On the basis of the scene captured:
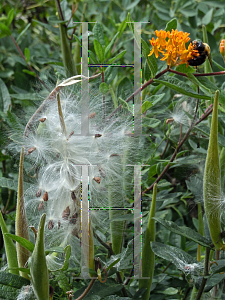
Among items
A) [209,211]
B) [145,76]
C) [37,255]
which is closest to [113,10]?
[145,76]

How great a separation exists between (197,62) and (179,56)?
Answer: 7 centimetres

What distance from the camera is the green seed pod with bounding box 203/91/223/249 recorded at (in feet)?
3.00

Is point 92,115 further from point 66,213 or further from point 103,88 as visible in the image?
point 66,213

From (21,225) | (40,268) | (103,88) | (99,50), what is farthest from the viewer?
(99,50)

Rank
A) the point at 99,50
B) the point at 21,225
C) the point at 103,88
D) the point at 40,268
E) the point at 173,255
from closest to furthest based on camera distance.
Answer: the point at 40,268
the point at 21,225
the point at 173,255
the point at 103,88
the point at 99,50

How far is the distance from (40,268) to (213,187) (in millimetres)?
489

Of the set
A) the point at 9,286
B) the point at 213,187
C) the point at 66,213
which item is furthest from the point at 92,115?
the point at 9,286

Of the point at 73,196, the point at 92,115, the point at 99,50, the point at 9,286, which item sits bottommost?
the point at 9,286

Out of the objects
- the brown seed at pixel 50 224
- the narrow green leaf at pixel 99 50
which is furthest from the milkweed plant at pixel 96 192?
the narrow green leaf at pixel 99 50

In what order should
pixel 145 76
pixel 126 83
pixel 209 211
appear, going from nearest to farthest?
pixel 209 211 < pixel 145 76 < pixel 126 83

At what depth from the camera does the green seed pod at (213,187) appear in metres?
0.91

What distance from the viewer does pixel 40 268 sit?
82cm

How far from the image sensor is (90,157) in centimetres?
102

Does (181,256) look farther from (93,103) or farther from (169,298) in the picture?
(93,103)
